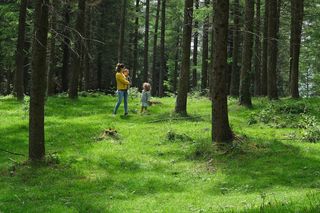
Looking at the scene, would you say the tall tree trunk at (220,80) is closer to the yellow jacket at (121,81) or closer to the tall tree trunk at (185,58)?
the tall tree trunk at (185,58)

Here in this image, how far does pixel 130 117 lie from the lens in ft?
70.7

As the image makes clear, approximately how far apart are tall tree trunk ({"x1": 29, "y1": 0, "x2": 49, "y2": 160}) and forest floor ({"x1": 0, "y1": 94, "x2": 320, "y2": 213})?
658mm

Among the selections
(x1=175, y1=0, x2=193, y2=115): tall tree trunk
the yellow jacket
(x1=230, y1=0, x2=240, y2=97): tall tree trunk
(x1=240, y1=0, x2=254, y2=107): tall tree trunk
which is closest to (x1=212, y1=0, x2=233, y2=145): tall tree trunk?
(x1=175, y1=0, x2=193, y2=115): tall tree trunk

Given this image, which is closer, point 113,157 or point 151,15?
point 113,157

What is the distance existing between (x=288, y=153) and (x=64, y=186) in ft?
21.9

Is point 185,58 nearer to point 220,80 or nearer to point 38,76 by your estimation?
point 220,80

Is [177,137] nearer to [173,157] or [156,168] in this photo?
[173,157]

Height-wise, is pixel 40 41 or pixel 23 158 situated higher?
pixel 40 41

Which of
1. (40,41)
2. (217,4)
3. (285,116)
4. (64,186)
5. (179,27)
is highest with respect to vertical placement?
(179,27)

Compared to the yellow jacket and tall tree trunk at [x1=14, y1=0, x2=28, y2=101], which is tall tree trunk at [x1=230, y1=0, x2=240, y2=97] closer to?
the yellow jacket

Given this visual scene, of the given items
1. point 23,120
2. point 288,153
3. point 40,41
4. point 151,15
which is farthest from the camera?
point 151,15

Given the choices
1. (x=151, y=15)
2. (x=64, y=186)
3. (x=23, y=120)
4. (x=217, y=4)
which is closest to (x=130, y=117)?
(x=23, y=120)

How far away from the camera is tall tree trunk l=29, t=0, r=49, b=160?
1294 centimetres

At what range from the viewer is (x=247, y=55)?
22.3m
